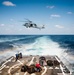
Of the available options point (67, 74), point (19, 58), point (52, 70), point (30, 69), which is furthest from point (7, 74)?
point (19, 58)

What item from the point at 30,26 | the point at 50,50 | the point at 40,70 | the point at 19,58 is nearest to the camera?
the point at 40,70

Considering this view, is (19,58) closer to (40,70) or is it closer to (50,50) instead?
(40,70)

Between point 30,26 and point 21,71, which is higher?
point 30,26

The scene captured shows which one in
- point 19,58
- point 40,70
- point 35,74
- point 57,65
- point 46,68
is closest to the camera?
point 35,74

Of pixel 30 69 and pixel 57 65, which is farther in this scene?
pixel 57 65

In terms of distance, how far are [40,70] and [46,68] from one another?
2.24 metres

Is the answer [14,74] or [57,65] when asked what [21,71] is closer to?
[14,74]

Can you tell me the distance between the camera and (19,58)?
41094mm

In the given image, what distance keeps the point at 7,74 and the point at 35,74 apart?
16.6 ft

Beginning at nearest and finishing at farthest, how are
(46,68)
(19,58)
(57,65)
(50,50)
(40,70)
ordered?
(40,70), (46,68), (57,65), (19,58), (50,50)

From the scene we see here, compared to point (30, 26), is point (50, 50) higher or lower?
lower

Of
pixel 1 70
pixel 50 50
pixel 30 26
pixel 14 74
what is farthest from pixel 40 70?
pixel 50 50

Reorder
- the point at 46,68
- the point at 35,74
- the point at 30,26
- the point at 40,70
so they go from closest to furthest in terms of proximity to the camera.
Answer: the point at 35,74 → the point at 40,70 → the point at 46,68 → the point at 30,26

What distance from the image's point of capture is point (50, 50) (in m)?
79.9
